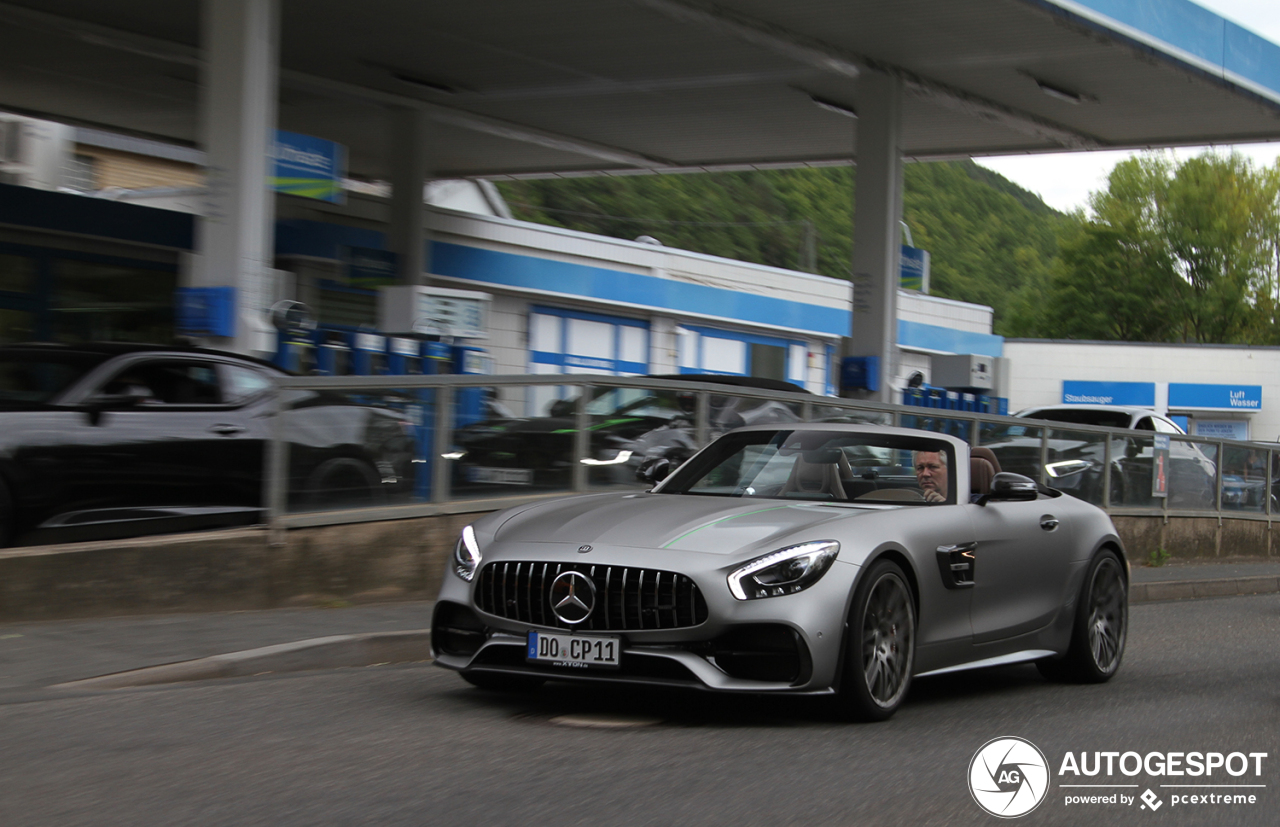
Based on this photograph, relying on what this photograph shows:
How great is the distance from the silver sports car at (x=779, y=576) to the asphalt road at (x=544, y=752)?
0.26 meters

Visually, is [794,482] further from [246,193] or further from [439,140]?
[439,140]

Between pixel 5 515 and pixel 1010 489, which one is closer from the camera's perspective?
pixel 1010 489

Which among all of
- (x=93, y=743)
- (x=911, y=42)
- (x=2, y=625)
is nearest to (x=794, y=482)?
(x=93, y=743)

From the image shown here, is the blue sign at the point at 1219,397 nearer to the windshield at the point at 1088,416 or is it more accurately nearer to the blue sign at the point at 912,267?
the blue sign at the point at 912,267

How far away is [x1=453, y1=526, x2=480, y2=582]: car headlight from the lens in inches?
243

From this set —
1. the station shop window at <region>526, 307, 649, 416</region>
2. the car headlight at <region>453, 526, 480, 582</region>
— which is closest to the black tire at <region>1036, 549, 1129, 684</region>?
the car headlight at <region>453, 526, 480, 582</region>

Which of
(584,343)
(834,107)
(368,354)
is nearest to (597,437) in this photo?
(368,354)

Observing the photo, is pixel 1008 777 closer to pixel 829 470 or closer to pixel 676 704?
pixel 676 704

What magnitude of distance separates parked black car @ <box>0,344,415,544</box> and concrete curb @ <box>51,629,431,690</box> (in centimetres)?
199

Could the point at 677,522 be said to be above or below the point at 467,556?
above

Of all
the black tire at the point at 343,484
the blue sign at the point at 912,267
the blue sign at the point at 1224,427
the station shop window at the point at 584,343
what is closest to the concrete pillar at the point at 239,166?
the black tire at the point at 343,484

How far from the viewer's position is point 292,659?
7.32 meters

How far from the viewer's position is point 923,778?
5.01 meters

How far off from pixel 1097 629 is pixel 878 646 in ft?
8.03
